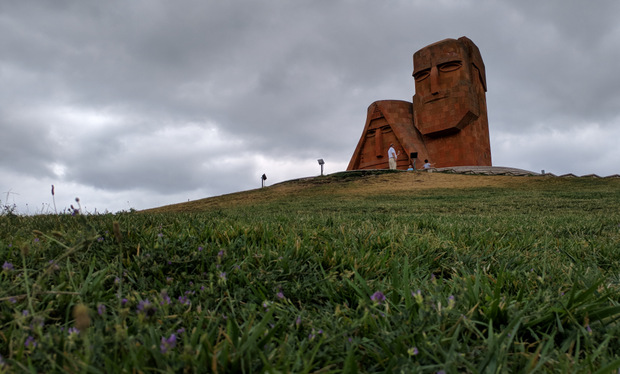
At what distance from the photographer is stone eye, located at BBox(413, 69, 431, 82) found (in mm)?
25439

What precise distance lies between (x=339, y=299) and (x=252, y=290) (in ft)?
1.35

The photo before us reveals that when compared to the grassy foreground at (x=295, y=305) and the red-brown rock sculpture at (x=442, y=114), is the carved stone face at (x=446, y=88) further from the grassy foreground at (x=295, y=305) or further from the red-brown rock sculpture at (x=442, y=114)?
the grassy foreground at (x=295, y=305)

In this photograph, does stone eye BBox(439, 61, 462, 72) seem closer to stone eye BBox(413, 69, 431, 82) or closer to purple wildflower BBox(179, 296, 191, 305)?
stone eye BBox(413, 69, 431, 82)

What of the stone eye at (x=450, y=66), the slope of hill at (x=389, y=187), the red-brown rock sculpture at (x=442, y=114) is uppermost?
the stone eye at (x=450, y=66)

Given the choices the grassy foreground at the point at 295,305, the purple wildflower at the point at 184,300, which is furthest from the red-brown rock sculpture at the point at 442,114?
the purple wildflower at the point at 184,300

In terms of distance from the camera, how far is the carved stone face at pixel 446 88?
23938 mm

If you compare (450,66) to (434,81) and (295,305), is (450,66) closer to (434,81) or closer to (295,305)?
(434,81)

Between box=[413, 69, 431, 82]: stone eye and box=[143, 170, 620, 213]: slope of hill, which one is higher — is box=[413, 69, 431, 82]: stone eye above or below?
above

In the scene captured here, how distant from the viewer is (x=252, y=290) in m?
1.73

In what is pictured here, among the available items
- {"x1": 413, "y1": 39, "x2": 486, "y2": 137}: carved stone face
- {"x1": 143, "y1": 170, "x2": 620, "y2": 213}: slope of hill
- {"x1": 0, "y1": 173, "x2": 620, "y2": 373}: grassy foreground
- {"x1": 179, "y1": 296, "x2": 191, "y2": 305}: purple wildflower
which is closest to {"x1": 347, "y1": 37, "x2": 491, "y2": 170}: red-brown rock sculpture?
{"x1": 413, "y1": 39, "x2": 486, "y2": 137}: carved stone face

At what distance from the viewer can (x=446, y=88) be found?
24359mm

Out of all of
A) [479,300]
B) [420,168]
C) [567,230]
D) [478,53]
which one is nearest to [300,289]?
[479,300]

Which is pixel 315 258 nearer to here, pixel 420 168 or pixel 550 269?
pixel 550 269

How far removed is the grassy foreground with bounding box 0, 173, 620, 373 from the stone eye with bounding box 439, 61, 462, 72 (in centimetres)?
2412
